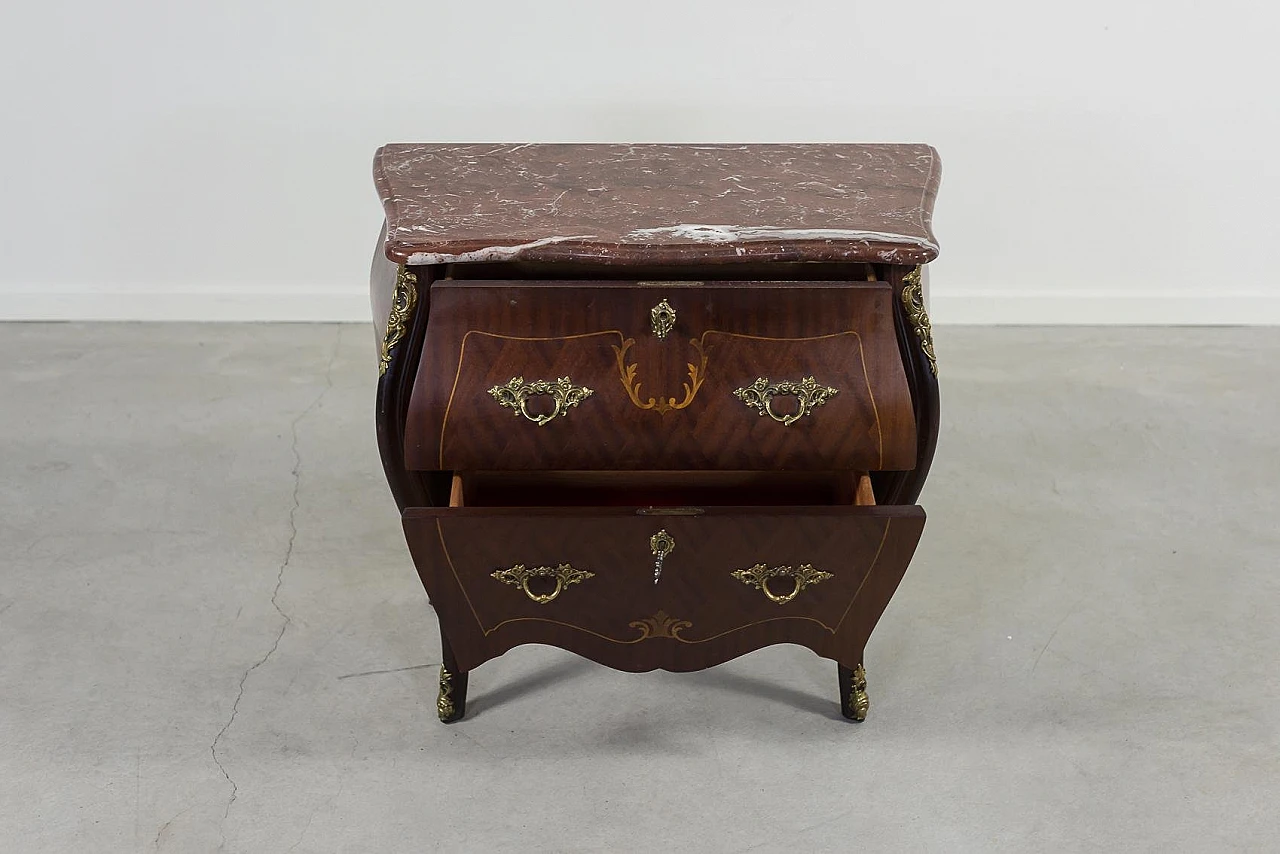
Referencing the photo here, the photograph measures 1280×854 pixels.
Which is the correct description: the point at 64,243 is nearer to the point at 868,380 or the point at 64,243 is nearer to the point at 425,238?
the point at 425,238

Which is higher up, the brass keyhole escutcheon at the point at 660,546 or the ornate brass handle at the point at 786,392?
the ornate brass handle at the point at 786,392

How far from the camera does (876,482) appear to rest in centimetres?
186

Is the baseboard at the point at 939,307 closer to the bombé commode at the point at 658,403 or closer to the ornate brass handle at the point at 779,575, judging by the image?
the bombé commode at the point at 658,403

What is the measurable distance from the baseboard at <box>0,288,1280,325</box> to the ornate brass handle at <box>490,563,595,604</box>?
5.66ft

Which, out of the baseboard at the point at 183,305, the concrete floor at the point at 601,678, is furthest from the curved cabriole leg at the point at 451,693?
the baseboard at the point at 183,305

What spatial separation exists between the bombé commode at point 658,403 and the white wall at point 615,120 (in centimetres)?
133

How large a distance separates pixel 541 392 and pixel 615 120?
1607mm

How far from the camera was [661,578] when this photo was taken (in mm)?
1699

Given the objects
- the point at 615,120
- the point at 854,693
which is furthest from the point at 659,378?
the point at 615,120

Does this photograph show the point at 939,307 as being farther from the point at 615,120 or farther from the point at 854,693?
the point at 854,693

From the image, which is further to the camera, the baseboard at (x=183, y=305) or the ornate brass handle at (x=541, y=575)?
the baseboard at (x=183, y=305)

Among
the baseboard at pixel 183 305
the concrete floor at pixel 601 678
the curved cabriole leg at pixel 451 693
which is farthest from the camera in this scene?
the baseboard at pixel 183 305

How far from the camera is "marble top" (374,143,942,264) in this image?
1598 millimetres

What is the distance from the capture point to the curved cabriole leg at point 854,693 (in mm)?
1878
